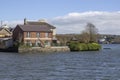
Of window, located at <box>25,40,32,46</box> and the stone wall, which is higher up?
window, located at <box>25,40,32,46</box>

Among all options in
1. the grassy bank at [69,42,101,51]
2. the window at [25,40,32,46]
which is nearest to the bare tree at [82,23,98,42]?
the grassy bank at [69,42,101,51]

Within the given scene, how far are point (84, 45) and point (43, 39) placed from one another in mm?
14320

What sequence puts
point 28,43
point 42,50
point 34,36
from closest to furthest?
point 42,50
point 28,43
point 34,36

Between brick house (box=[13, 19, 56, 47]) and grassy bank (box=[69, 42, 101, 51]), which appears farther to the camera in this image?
grassy bank (box=[69, 42, 101, 51])

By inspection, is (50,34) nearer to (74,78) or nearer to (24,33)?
(24,33)

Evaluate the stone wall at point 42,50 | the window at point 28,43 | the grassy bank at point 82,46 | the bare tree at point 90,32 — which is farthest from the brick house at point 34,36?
the bare tree at point 90,32

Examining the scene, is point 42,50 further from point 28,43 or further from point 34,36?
point 34,36

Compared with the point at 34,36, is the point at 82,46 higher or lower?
lower

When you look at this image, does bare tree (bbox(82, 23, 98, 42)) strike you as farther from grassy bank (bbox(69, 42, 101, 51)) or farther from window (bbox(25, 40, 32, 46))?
window (bbox(25, 40, 32, 46))

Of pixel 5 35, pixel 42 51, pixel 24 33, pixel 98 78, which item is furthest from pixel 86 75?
pixel 5 35

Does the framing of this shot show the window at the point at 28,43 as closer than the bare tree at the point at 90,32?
Yes

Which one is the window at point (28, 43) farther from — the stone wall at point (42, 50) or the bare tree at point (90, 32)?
the bare tree at point (90, 32)

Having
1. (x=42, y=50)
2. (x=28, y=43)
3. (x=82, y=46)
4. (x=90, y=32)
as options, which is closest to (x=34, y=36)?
(x=28, y=43)

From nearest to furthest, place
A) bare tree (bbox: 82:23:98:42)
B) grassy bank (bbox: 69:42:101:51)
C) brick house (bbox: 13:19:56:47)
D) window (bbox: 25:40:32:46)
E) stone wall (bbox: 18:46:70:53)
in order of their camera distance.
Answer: stone wall (bbox: 18:46:70:53) → window (bbox: 25:40:32:46) → brick house (bbox: 13:19:56:47) → grassy bank (bbox: 69:42:101:51) → bare tree (bbox: 82:23:98:42)
